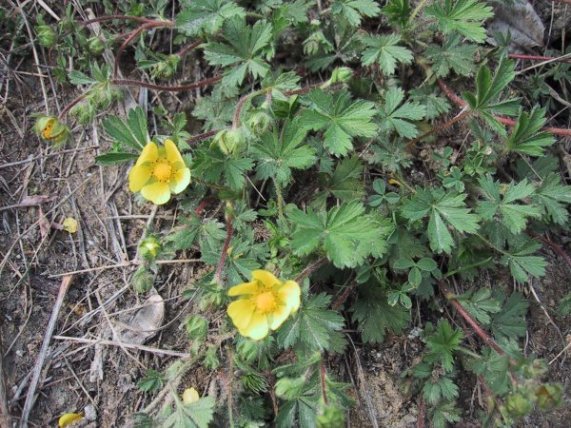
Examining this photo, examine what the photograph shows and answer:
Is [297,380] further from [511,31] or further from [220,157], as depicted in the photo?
[511,31]

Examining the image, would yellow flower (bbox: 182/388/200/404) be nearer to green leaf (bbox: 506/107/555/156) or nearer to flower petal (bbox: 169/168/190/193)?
flower petal (bbox: 169/168/190/193)

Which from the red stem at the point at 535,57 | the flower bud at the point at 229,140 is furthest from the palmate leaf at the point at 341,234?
the red stem at the point at 535,57

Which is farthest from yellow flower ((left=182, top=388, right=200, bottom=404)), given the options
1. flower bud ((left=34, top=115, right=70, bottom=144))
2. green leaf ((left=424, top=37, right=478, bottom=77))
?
green leaf ((left=424, top=37, right=478, bottom=77))

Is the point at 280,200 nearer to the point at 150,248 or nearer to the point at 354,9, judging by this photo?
the point at 150,248

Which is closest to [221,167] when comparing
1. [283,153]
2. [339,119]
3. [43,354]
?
[283,153]

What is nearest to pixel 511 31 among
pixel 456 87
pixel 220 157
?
pixel 456 87

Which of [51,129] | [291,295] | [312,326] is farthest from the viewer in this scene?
[51,129]
